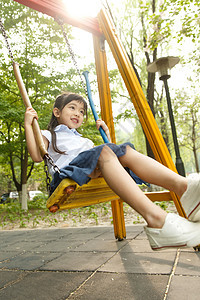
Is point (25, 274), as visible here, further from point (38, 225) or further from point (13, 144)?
point (13, 144)

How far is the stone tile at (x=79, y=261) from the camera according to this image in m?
2.06

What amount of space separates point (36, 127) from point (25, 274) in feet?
3.69

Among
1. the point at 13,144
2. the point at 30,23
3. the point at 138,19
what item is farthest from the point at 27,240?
the point at 138,19

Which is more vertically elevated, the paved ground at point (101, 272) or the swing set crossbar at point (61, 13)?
the swing set crossbar at point (61, 13)

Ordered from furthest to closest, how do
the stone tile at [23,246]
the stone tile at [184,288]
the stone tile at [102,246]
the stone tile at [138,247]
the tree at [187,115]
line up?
the tree at [187,115] → the stone tile at [23,246] → the stone tile at [102,246] → the stone tile at [138,247] → the stone tile at [184,288]

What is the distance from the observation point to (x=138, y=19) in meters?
10.8

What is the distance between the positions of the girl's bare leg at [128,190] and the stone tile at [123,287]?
0.42 meters

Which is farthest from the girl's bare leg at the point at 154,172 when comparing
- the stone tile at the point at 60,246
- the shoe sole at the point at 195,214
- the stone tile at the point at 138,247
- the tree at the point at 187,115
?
the tree at the point at 187,115

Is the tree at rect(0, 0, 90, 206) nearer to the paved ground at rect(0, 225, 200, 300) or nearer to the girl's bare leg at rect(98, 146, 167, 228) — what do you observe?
the paved ground at rect(0, 225, 200, 300)

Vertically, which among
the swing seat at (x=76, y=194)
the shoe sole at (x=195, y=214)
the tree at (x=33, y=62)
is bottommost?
the shoe sole at (x=195, y=214)

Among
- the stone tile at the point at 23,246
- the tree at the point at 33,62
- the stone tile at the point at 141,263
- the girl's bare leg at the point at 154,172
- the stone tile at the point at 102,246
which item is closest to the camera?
the girl's bare leg at the point at 154,172

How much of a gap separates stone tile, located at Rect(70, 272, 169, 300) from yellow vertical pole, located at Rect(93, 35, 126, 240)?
1.03 m

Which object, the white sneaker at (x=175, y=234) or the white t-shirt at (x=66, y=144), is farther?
the white t-shirt at (x=66, y=144)

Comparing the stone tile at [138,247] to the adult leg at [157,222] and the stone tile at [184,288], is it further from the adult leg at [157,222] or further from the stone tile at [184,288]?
the adult leg at [157,222]
